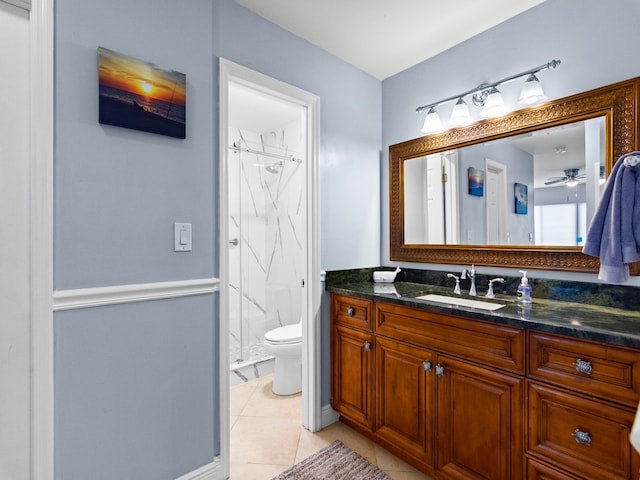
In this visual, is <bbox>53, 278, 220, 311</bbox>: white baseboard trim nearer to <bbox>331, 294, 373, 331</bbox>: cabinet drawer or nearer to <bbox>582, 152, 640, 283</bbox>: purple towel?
<bbox>331, 294, 373, 331</bbox>: cabinet drawer

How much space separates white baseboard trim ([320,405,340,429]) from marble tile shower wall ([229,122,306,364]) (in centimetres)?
122

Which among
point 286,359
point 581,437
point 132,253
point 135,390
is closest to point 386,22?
point 132,253

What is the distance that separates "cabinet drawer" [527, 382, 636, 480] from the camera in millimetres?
1123

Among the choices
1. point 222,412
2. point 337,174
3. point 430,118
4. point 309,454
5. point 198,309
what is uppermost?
point 430,118

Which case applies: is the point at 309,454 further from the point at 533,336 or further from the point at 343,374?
the point at 533,336

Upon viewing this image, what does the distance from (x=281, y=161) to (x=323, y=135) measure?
50.8 inches

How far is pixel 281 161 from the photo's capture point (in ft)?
11.3

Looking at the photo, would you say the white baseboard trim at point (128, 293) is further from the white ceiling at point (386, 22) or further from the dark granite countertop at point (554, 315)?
the white ceiling at point (386, 22)

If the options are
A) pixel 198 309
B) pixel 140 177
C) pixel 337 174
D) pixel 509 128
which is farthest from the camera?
pixel 337 174

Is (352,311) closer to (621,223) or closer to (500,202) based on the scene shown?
(500,202)

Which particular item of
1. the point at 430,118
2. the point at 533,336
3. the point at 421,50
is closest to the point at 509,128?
the point at 430,118

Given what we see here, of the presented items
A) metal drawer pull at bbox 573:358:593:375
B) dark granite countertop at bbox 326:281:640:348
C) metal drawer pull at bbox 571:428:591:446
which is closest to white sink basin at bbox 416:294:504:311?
dark granite countertop at bbox 326:281:640:348

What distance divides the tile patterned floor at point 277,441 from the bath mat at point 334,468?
46 mm

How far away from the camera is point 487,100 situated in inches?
75.8
